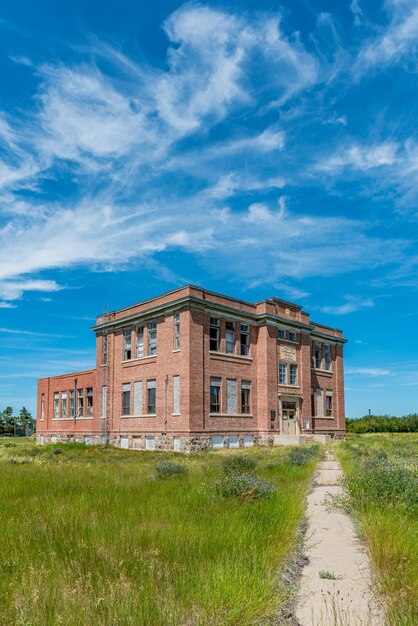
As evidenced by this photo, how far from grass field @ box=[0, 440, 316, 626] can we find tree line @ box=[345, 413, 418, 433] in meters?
49.5

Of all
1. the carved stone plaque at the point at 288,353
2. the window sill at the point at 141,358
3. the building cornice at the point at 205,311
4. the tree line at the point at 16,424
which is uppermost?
the building cornice at the point at 205,311

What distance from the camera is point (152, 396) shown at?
3612 centimetres

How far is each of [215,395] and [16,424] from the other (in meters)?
Answer: 49.4

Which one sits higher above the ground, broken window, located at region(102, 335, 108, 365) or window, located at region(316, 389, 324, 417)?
broken window, located at region(102, 335, 108, 365)

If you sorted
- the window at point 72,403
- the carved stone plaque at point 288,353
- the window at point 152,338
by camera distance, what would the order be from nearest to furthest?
the window at point 152,338 < the carved stone plaque at point 288,353 < the window at point 72,403

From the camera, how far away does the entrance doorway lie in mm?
38906

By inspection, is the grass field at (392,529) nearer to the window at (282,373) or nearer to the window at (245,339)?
the window at (245,339)

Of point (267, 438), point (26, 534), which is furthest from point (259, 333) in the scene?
point (26, 534)

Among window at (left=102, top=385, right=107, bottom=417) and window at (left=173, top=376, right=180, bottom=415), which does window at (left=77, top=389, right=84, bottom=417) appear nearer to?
window at (left=102, top=385, right=107, bottom=417)

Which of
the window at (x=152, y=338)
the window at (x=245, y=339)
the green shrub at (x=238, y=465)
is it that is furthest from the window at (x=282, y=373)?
the green shrub at (x=238, y=465)

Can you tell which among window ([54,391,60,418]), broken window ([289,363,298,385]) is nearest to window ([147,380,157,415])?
broken window ([289,363,298,385])

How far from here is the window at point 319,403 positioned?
44219mm

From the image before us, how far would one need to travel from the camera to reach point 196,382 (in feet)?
108

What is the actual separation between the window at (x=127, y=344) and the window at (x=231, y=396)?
26.6 feet
